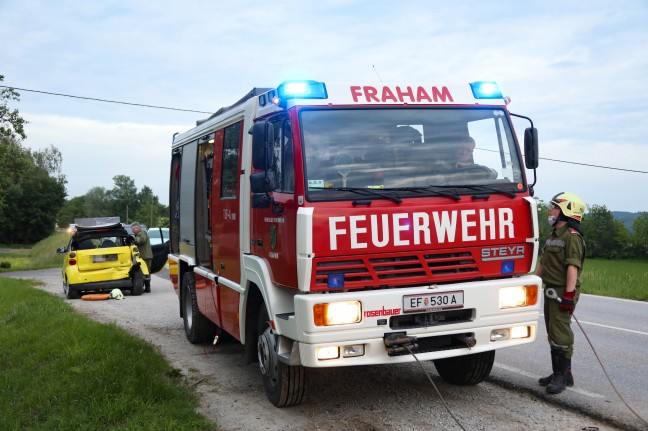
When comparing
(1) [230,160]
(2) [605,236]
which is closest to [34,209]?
(2) [605,236]

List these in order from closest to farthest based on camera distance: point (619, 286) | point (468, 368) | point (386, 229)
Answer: point (386, 229) < point (468, 368) < point (619, 286)

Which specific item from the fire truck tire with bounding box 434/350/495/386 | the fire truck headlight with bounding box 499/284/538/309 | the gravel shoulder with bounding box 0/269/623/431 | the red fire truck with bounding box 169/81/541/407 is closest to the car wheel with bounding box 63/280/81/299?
the gravel shoulder with bounding box 0/269/623/431

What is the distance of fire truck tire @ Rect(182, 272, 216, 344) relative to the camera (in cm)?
888

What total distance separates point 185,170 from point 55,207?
8382 centimetres

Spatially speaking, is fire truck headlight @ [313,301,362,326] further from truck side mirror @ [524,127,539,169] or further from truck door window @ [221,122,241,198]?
truck door window @ [221,122,241,198]

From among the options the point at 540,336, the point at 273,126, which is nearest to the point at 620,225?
the point at 540,336

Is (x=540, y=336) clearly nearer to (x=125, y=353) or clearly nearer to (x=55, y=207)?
(x=125, y=353)

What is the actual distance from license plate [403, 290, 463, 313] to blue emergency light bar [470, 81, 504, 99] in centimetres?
180

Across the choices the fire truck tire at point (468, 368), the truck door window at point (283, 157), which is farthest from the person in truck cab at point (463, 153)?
the fire truck tire at point (468, 368)

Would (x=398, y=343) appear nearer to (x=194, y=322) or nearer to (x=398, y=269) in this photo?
(x=398, y=269)

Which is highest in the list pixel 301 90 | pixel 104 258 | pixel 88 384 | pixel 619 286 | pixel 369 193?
pixel 301 90

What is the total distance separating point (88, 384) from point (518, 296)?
12.3 ft

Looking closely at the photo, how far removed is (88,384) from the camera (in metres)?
5.96

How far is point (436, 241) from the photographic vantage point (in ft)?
17.5
